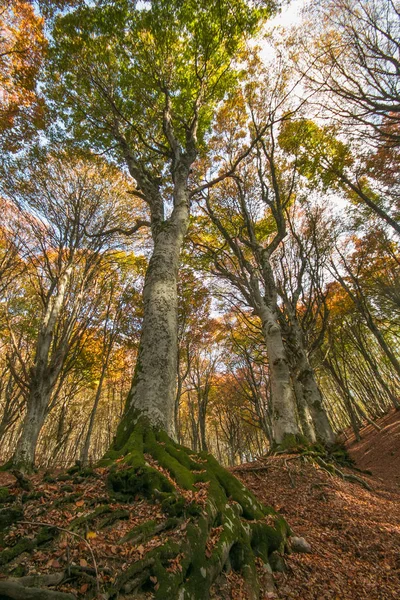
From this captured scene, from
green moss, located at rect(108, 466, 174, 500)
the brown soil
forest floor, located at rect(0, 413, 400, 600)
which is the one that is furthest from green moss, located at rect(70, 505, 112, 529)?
the brown soil

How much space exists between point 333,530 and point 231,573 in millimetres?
1929

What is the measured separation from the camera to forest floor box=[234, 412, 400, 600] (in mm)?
2150

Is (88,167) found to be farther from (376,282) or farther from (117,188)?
(376,282)

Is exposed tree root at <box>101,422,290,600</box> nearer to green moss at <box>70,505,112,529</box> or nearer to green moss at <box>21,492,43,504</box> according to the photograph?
green moss at <box>70,505,112,529</box>

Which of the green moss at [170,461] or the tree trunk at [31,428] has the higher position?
the tree trunk at [31,428]

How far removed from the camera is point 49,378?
735 cm

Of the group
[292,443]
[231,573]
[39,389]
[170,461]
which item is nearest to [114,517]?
[170,461]

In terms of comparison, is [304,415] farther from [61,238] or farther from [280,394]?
[61,238]

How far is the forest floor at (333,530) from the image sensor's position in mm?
2150

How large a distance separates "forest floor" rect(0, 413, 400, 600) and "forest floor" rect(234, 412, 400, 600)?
10 millimetres

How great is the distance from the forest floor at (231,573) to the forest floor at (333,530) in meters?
0.01

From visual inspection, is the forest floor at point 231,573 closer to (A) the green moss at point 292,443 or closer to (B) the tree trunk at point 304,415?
(A) the green moss at point 292,443

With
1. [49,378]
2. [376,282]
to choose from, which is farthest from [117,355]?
[376,282]

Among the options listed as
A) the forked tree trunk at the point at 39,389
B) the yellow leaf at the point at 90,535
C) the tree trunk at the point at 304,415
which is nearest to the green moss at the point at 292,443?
the tree trunk at the point at 304,415
